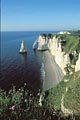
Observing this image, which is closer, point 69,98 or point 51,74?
point 69,98

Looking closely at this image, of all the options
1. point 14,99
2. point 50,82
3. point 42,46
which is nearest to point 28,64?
point 50,82

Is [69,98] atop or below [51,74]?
atop

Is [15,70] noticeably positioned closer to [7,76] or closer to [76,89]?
[7,76]

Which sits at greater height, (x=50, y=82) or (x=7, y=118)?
(x=7, y=118)

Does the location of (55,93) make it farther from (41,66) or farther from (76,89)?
(41,66)

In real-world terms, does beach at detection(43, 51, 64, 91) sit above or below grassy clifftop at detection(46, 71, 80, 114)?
below

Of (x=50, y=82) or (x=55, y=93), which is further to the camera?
(x=50, y=82)

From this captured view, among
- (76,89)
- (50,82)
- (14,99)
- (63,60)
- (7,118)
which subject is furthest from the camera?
(63,60)

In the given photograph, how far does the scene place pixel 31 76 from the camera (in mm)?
68062

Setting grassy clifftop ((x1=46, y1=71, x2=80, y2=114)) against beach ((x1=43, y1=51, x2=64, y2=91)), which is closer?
grassy clifftop ((x1=46, y1=71, x2=80, y2=114))

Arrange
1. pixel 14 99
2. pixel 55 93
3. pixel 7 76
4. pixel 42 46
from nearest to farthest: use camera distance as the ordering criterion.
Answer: pixel 14 99 → pixel 55 93 → pixel 7 76 → pixel 42 46

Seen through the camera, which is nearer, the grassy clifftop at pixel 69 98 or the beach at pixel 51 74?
the grassy clifftop at pixel 69 98

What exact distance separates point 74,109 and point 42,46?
303 feet

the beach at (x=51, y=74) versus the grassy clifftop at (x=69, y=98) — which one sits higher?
the grassy clifftop at (x=69, y=98)
